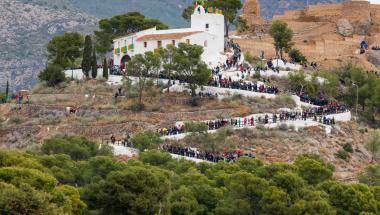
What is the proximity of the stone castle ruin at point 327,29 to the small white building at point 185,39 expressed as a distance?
39.2 feet

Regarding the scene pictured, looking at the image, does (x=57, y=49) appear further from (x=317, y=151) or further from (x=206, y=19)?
(x=317, y=151)

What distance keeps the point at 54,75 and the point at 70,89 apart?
2185mm

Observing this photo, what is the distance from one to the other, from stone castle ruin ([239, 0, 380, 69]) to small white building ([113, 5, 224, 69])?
12.0 m

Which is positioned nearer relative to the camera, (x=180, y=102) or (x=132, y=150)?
(x=132, y=150)

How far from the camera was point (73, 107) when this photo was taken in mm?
82938

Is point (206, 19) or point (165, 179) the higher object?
point (206, 19)

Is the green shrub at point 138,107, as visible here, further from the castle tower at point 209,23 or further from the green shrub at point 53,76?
the castle tower at point 209,23

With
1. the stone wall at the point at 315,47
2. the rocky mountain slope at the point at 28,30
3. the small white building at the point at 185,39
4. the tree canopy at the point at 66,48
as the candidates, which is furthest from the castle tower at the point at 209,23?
the rocky mountain slope at the point at 28,30

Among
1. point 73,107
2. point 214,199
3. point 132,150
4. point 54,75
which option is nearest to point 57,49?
point 54,75

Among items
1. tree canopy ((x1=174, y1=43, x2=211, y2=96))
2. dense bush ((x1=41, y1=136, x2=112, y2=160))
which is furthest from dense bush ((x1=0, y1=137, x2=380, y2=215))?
tree canopy ((x1=174, y1=43, x2=211, y2=96))

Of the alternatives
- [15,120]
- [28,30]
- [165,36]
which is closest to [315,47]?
[165,36]

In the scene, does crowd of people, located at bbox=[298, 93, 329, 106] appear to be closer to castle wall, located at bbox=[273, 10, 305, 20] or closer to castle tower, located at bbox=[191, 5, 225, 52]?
castle tower, located at bbox=[191, 5, 225, 52]

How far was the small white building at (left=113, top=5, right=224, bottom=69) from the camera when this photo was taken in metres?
88.9

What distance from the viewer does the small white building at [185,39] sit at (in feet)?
292
